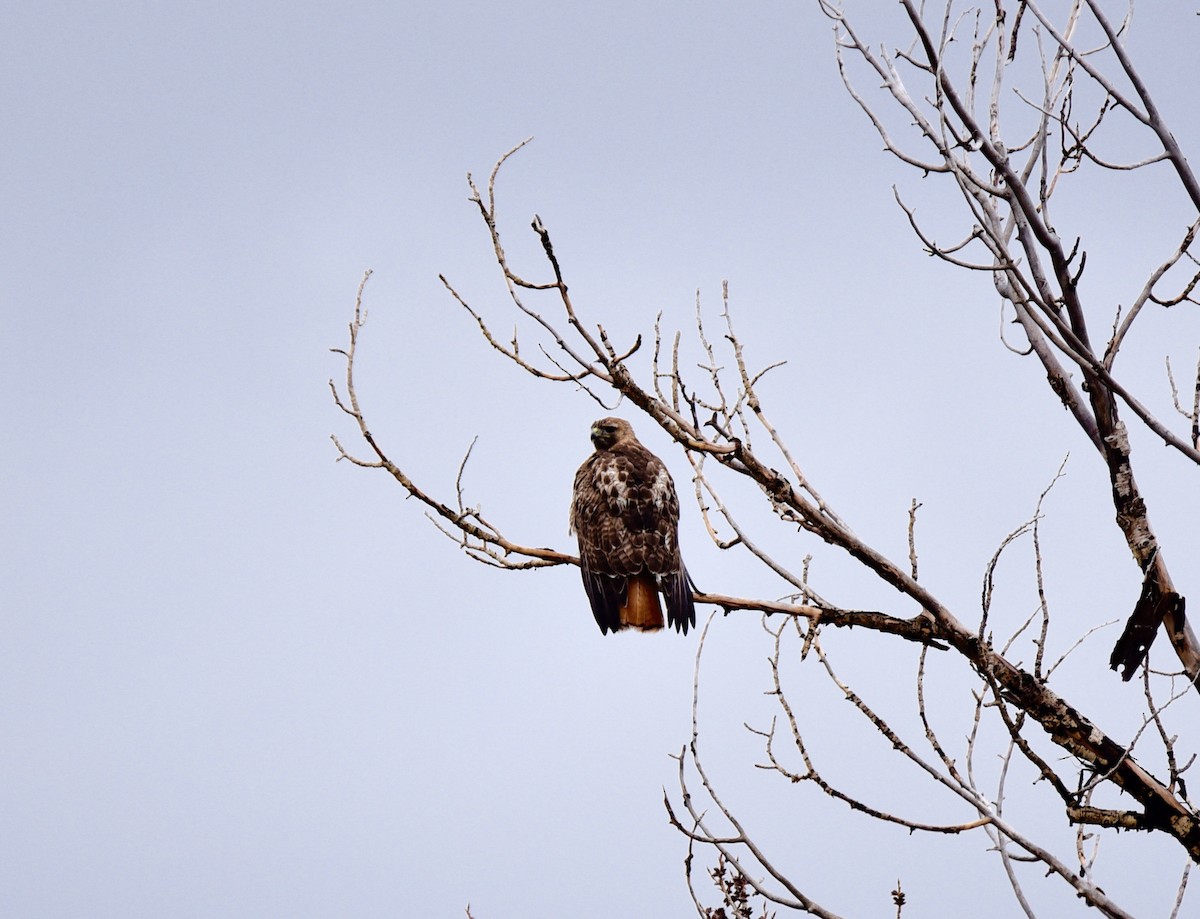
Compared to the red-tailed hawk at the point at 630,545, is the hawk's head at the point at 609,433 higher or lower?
higher

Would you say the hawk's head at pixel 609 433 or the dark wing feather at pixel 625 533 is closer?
the dark wing feather at pixel 625 533

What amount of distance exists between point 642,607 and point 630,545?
12.0 inches

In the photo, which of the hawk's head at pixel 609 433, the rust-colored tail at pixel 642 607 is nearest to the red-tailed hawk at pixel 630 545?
the rust-colored tail at pixel 642 607

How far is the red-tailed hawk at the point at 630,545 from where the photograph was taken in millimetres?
5848

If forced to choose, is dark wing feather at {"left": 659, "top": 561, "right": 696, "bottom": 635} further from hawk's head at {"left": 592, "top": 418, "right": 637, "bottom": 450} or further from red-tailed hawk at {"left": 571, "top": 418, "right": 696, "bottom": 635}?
hawk's head at {"left": 592, "top": 418, "right": 637, "bottom": 450}

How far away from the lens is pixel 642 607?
587 centimetres

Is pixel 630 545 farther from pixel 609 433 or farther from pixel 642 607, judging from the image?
pixel 609 433

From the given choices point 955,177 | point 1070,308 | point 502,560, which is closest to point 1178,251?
point 1070,308

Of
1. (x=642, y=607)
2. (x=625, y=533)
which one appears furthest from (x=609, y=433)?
(x=642, y=607)

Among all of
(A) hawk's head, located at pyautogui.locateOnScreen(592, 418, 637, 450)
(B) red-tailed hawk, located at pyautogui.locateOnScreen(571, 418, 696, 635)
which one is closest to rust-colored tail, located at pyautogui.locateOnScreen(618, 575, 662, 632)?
(B) red-tailed hawk, located at pyautogui.locateOnScreen(571, 418, 696, 635)

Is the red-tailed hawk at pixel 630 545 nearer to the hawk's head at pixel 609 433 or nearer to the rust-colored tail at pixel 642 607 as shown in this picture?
the rust-colored tail at pixel 642 607

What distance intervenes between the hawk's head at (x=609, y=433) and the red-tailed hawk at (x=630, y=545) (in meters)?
0.48

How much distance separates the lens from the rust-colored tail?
19.2ft

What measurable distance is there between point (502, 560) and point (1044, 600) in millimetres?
2012
